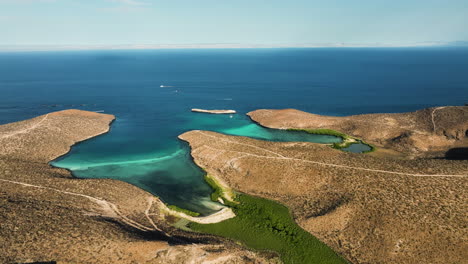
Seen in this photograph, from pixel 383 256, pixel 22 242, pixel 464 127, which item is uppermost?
pixel 464 127

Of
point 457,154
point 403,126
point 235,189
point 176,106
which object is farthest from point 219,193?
point 176,106

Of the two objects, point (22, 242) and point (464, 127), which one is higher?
point (464, 127)

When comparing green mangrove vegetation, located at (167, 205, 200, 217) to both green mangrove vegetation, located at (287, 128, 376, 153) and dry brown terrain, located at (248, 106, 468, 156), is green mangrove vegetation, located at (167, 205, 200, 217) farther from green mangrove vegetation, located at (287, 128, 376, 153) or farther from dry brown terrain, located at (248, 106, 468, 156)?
dry brown terrain, located at (248, 106, 468, 156)

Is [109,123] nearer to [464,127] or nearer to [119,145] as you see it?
[119,145]

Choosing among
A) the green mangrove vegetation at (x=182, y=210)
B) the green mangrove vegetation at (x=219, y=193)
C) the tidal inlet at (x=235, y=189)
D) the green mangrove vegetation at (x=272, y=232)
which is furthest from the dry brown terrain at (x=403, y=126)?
the green mangrove vegetation at (x=182, y=210)

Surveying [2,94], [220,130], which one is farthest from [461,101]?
[2,94]

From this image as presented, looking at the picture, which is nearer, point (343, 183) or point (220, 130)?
point (343, 183)

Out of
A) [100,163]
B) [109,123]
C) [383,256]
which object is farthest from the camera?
[109,123]

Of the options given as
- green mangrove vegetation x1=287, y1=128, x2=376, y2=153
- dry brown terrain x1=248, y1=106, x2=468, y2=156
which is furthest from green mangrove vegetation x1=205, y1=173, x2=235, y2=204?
dry brown terrain x1=248, y1=106, x2=468, y2=156
